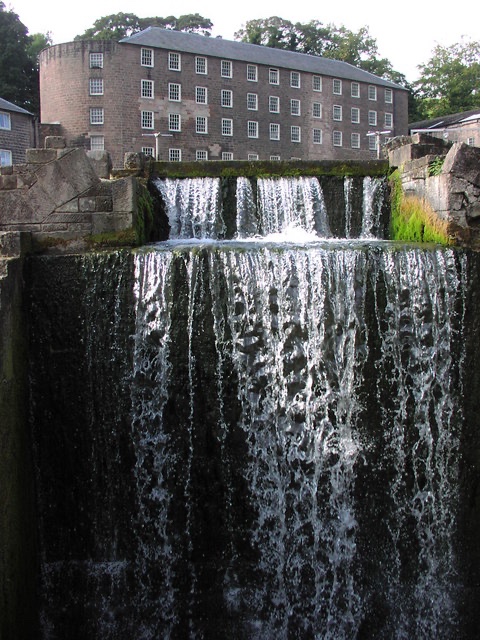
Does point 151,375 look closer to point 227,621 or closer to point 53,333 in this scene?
point 53,333

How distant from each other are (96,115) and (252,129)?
10.6 m

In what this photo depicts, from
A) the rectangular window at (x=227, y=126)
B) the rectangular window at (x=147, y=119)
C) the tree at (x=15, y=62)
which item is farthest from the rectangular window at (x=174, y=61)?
the tree at (x=15, y=62)

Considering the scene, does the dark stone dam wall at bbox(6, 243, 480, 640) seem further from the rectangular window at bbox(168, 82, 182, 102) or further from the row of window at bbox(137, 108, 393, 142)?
the rectangular window at bbox(168, 82, 182, 102)

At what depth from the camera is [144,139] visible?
127ft

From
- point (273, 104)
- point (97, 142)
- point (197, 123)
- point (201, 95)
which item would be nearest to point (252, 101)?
point (273, 104)

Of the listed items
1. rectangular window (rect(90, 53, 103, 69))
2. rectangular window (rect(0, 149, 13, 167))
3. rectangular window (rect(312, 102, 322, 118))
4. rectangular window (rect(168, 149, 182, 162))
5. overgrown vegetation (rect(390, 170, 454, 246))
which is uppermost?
rectangular window (rect(90, 53, 103, 69))

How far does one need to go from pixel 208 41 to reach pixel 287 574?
41248 millimetres

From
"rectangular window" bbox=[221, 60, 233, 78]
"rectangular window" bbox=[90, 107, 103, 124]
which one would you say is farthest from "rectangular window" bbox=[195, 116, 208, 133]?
"rectangular window" bbox=[90, 107, 103, 124]

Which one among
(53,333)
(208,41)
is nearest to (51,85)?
(208,41)

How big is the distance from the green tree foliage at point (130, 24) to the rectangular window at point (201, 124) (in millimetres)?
15359

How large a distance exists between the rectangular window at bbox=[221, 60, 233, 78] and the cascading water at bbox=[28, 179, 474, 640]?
38.8m

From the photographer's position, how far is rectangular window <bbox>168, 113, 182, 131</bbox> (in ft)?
131

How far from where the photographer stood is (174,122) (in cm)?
4000

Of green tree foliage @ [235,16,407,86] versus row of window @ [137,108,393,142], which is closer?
row of window @ [137,108,393,142]
